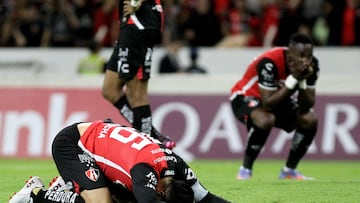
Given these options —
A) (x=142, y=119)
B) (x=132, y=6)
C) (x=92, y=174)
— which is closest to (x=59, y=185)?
(x=92, y=174)

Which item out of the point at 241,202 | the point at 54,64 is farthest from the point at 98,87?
the point at 241,202

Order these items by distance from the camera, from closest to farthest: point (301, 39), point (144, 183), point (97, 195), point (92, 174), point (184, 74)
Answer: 1. point (144, 183)
2. point (97, 195)
3. point (92, 174)
4. point (301, 39)
5. point (184, 74)

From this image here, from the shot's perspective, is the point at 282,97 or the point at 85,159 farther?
the point at 282,97

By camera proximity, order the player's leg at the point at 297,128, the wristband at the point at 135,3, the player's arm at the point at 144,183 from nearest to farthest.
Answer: the player's arm at the point at 144,183
the wristband at the point at 135,3
the player's leg at the point at 297,128

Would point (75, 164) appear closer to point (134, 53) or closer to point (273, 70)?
point (134, 53)

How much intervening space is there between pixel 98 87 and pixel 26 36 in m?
4.13

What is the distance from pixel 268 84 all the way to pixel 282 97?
355 millimetres

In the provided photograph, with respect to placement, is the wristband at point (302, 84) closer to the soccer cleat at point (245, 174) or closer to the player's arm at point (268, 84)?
the player's arm at point (268, 84)

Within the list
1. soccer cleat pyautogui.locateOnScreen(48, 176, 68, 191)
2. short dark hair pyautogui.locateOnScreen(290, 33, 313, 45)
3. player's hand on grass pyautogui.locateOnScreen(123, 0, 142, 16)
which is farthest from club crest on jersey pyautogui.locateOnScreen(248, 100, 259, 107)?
soccer cleat pyautogui.locateOnScreen(48, 176, 68, 191)

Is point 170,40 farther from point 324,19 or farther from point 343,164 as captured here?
point 343,164

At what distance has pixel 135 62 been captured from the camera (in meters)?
12.1

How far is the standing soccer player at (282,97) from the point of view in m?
12.3

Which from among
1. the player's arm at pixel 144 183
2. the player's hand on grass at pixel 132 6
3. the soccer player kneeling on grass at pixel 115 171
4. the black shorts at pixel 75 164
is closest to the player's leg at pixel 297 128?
the player's hand on grass at pixel 132 6

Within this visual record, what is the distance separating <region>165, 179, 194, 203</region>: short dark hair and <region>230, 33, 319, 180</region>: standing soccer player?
12.3 ft
